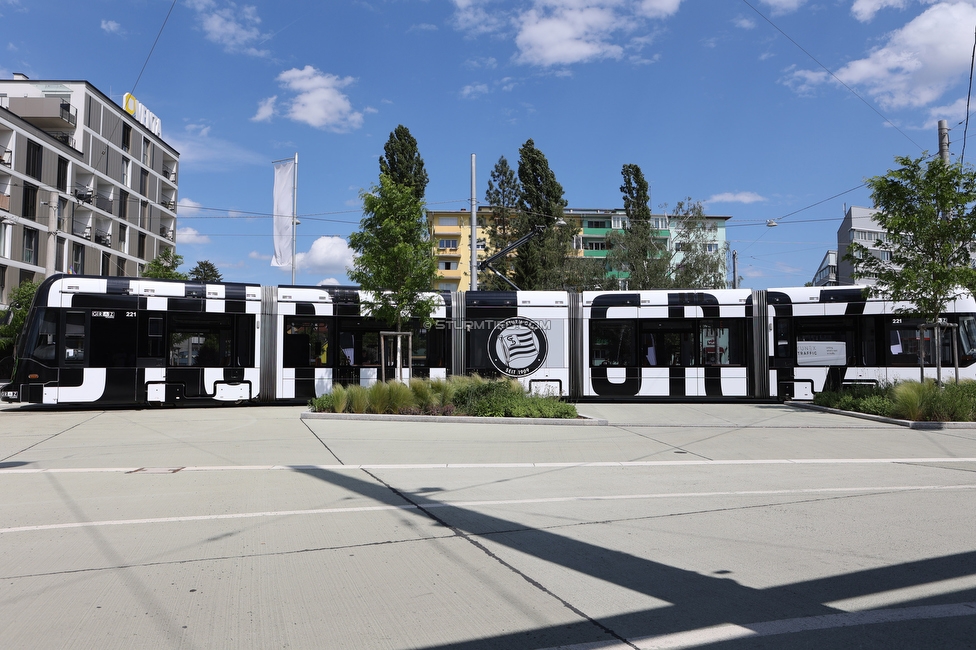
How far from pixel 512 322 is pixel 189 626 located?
17.8 meters

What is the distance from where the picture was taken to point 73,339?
728 inches

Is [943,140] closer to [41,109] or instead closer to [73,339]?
[73,339]

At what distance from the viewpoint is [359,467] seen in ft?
32.5

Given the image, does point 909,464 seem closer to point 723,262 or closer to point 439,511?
point 439,511

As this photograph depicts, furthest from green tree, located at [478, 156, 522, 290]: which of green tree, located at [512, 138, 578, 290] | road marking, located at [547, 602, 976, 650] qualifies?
road marking, located at [547, 602, 976, 650]

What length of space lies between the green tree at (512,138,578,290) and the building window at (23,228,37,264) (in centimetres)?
3031

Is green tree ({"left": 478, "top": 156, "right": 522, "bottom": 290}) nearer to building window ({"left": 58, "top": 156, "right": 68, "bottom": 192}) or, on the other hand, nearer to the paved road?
building window ({"left": 58, "top": 156, "right": 68, "bottom": 192})

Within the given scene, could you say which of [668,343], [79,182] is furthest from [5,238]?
[668,343]

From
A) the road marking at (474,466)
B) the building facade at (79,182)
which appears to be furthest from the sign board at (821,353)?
the building facade at (79,182)

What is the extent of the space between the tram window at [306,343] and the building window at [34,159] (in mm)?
34726

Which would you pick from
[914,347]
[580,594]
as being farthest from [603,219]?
[580,594]

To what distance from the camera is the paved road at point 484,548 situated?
397 centimetres

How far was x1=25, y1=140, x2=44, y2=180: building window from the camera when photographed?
146 feet

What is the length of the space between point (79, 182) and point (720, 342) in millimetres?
48392
